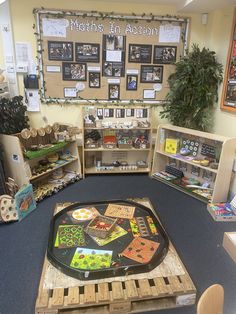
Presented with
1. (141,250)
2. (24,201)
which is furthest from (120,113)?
(141,250)

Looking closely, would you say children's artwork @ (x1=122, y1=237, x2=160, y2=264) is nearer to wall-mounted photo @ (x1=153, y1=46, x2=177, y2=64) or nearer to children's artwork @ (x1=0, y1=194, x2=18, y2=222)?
children's artwork @ (x1=0, y1=194, x2=18, y2=222)

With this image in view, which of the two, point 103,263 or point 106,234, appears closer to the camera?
point 103,263

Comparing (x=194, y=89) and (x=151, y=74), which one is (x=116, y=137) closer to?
(x=151, y=74)

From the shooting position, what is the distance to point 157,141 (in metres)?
3.48

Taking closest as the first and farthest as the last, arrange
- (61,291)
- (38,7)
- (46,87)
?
Answer: (61,291) < (38,7) < (46,87)

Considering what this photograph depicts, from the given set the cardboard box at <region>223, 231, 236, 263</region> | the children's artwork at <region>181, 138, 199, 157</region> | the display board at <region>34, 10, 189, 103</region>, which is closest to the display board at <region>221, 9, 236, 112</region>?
the children's artwork at <region>181, 138, 199, 157</region>

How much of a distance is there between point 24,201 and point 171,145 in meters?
2.02

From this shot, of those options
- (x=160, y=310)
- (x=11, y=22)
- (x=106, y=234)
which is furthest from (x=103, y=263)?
(x=11, y=22)

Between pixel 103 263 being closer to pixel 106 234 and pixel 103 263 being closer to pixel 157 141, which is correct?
pixel 106 234

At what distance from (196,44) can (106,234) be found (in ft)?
9.37

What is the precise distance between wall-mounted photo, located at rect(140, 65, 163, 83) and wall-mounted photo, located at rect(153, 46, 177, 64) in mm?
91

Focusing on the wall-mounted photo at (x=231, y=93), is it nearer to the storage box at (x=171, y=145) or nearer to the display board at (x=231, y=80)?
the display board at (x=231, y=80)

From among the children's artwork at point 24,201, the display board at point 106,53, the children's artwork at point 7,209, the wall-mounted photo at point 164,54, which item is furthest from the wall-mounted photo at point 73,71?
the children's artwork at point 7,209

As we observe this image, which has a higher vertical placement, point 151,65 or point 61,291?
point 151,65
